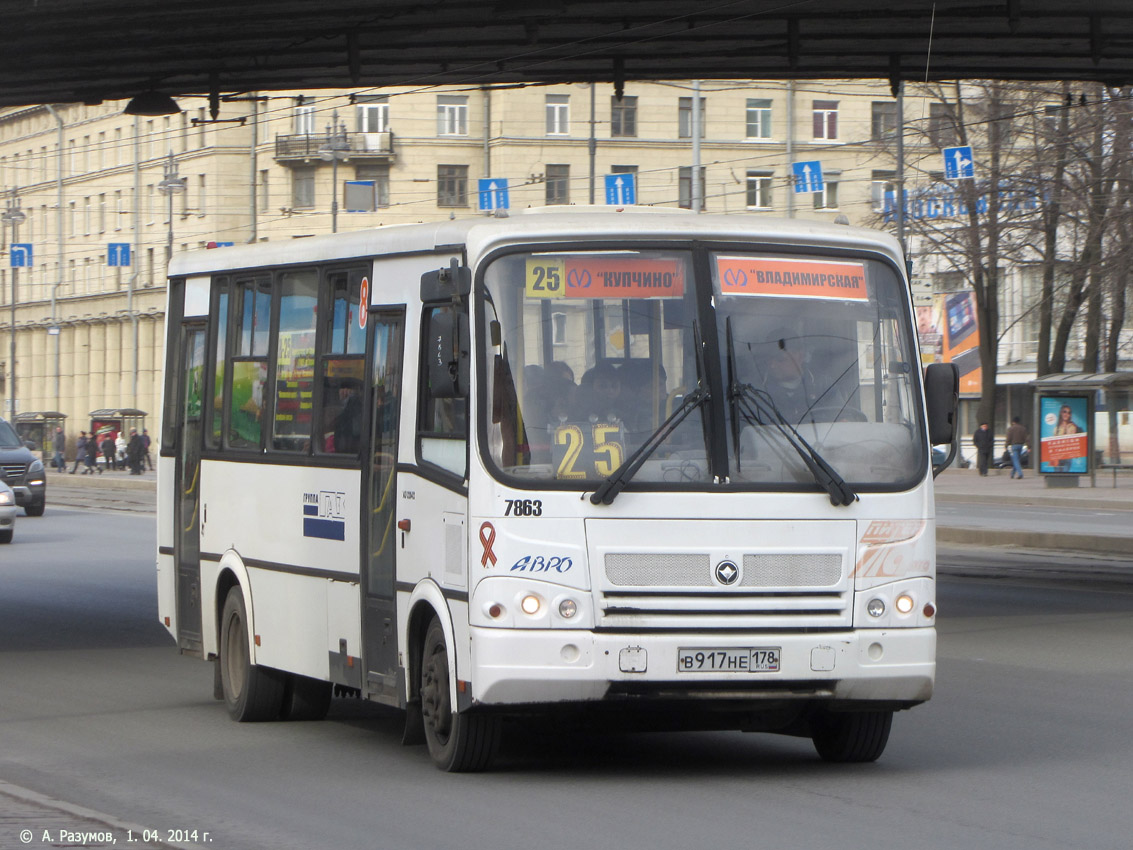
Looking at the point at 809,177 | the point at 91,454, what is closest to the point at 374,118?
the point at 91,454

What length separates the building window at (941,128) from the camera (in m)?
50.7

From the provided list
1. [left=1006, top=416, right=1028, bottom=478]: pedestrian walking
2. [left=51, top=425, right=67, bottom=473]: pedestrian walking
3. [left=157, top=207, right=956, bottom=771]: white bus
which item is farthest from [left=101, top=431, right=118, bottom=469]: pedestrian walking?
[left=157, top=207, right=956, bottom=771]: white bus

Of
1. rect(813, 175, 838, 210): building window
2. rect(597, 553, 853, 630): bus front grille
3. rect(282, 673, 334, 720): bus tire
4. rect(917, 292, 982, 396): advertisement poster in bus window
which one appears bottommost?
rect(282, 673, 334, 720): bus tire

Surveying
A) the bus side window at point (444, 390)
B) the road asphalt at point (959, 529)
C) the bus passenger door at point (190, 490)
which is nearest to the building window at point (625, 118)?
the road asphalt at point (959, 529)

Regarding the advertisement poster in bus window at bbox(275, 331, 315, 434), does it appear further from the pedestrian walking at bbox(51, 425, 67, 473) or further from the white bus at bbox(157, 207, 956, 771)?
the pedestrian walking at bbox(51, 425, 67, 473)

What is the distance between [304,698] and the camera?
11383mm

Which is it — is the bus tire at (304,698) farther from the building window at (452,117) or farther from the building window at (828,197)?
the building window at (452,117)

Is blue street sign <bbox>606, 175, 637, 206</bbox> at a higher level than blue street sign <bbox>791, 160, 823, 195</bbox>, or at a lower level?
lower

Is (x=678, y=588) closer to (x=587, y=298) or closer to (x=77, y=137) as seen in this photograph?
(x=587, y=298)

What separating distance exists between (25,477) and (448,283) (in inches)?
1214

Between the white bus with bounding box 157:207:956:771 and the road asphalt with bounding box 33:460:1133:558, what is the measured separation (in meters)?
17.6

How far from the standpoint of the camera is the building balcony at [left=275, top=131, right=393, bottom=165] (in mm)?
80125

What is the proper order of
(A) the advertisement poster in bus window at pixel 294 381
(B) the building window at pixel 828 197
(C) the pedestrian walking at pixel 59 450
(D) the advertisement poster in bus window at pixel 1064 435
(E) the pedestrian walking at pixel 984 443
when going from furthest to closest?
1. (C) the pedestrian walking at pixel 59 450
2. (B) the building window at pixel 828 197
3. (E) the pedestrian walking at pixel 984 443
4. (D) the advertisement poster in bus window at pixel 1064 435
5. (A) the advertisement poster in bus window at pixel 294 381

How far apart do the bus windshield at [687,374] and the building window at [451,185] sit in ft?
238
